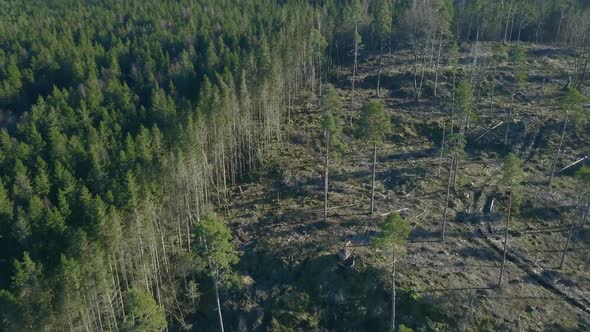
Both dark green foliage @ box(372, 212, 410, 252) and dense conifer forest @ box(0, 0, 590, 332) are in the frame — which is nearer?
dark green foliage @ box(372, 212, 410, 252)

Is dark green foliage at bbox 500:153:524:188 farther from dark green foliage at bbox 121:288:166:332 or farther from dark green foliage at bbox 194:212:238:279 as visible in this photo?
dark green foliage at bbox 121:288:166:332

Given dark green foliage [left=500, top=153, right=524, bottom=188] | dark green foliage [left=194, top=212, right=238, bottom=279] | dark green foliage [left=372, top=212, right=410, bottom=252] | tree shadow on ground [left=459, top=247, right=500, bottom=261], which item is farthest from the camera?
tree shadow on ground [left=459, top=247, right=500, bottom=261]

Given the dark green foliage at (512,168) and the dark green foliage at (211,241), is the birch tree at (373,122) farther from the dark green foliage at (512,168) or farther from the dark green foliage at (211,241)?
the dark green foliage at (211,241)

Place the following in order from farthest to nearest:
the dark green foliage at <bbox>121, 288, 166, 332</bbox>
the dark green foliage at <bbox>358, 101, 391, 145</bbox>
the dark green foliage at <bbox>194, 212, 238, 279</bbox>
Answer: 1. the dark green foliage at <bbox>358, 101, 391, 145</bbox>
2. the dark green foliage at <bbox>194, 212, 238, 279</bbox>
3. the dark green foliage at <bbox>121, 288, 166, 332</bbox>

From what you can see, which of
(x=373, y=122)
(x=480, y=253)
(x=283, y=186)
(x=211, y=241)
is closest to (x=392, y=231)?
(x=211, y=241)

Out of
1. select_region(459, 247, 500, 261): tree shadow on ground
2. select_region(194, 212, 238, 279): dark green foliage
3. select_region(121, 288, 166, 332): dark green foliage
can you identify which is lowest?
select_region(459, 247, 500, 261): tree shadow on ground

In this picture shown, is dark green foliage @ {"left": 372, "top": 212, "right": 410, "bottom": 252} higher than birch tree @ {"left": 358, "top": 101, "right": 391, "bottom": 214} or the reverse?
the reverse

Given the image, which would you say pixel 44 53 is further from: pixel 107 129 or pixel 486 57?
pixel 486 57

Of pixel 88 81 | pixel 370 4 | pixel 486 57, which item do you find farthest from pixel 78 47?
pixel 486 57

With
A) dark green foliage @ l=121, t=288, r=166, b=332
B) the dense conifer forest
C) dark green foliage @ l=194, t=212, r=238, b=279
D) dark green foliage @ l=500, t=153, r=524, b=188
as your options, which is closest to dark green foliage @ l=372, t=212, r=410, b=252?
the dense conifer forest
